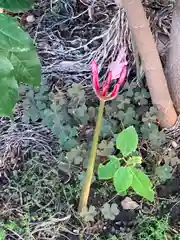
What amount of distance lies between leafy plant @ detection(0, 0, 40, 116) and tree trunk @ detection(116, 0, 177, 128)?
36 centimetres

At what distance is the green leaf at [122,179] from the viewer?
124cm

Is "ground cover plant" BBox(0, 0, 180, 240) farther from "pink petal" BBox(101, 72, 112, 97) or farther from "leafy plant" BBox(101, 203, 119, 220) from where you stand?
"pink petal" BBox(101, 72, 112, 97)

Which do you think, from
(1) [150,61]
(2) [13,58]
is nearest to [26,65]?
(2) [13,58]

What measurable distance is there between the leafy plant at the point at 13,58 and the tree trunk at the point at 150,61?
14.2 inches

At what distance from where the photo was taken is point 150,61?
4.86 feet

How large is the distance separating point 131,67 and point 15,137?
427mm

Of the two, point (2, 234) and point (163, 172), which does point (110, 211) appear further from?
point (2, 234)

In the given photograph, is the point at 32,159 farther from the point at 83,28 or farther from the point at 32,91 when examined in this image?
the point at 83,28

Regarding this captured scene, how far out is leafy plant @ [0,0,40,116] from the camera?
2.98 feet

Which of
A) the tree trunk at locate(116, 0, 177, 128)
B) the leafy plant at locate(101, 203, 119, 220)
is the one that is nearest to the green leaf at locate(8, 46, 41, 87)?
the tree trunk at locate(116, 0, 177, 128)

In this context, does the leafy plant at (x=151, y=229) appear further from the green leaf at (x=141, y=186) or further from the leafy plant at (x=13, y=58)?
the leafy plant at (x=13, y=58)

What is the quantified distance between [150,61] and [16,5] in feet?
1.88

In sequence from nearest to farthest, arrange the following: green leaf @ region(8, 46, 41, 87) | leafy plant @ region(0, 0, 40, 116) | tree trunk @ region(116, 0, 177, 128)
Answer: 1. leafy plant @ region(0, 0, 40, 116)
2. green leaf @ region(8, 46, 41, 87)
3. tree trunk @ region(116, 0, 177, 128)

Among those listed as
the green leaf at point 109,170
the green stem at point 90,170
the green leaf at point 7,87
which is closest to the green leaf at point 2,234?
the green stem at point 90,170
